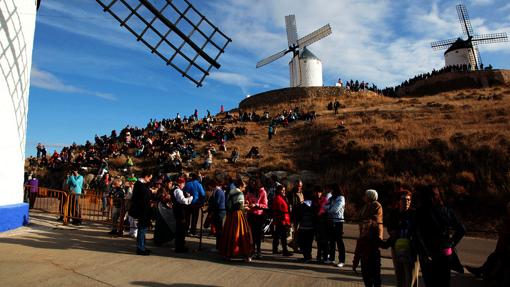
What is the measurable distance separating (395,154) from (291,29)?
3757 centimetres

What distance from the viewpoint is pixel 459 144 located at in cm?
1800

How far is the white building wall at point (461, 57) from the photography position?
55.0 metres

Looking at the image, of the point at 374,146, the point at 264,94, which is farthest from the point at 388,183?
the point at 264,94

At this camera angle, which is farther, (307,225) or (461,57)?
(461,57)

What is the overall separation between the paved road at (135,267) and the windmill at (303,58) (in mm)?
43025

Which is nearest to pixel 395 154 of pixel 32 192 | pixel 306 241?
pixel 306 241

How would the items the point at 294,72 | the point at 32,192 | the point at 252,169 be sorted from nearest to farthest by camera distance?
the point at 32,192, the point at 252,169, the point at 294,72

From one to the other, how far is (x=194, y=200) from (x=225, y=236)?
232 centimetres

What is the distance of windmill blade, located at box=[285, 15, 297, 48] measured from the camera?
52344 millimetres

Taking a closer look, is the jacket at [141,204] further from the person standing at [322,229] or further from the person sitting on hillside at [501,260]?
the person sitting on hillside at [501,260]

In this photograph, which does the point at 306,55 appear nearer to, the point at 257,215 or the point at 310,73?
the point at 310,73

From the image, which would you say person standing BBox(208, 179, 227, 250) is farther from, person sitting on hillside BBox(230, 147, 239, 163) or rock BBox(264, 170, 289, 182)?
person sitting on hillside BBox(230, 147, 239, 163)

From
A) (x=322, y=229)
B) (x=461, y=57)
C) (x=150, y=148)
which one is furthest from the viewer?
(x=461, y=57)

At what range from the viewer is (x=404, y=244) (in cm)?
477
